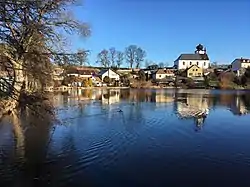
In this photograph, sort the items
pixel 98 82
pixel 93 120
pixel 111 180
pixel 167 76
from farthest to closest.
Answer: pixel 167 76 < pixel 98 82 < pixel 93 120 < pixel 111 180

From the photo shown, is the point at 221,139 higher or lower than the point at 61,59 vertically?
lower

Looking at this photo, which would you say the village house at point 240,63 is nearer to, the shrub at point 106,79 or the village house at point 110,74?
the village house at point 110,74

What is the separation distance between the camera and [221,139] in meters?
→ 13.5

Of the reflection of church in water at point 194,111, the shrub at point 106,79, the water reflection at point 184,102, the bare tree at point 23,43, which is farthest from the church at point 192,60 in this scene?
the bare tree at point 23,43

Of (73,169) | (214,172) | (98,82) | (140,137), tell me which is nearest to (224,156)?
(214,172)

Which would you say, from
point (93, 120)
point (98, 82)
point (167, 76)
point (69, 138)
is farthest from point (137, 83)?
point (69, 138)

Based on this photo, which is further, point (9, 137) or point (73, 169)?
point (9, 137)

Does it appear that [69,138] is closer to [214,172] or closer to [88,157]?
[88,157]

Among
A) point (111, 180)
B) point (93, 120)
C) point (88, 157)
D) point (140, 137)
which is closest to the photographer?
point (111, 180)

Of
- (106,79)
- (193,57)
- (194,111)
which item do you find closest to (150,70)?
(193,57)

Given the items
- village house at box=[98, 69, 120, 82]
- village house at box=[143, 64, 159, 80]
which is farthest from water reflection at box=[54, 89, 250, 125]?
village house at box=[143, 64, 159, 80]

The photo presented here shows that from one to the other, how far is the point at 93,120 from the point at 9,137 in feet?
19.6

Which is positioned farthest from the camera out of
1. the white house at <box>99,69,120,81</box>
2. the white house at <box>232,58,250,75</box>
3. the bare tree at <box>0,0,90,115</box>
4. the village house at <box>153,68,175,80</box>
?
the white house at <box>232,58,250,75</box>

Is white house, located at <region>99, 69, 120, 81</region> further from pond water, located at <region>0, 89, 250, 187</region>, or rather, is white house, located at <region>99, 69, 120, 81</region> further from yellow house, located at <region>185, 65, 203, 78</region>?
pond water, located at <region>0, 89, 250, 187</region>
